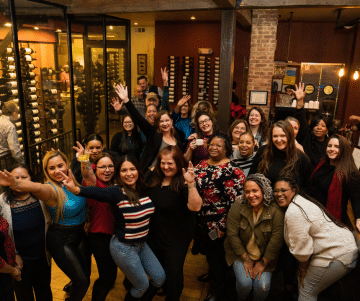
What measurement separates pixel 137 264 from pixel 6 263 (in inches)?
38.6

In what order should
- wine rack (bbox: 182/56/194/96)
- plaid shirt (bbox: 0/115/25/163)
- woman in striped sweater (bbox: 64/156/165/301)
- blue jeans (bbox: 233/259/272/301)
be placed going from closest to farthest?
1. woman in striped sweater (bbox: 64/156/165/301)
2. blue jeans (bbox: 233/259/272/301)
3. plaid shirt (bbox: 0/115/25/163)
4. wine rack (bbox: 182/56/194/96)

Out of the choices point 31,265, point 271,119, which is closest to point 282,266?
point 31,265

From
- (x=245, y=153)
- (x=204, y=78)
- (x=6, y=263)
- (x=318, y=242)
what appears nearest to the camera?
(x=6, y=263)

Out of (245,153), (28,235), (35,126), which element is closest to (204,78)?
(35,126)

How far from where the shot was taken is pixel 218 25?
373 inches

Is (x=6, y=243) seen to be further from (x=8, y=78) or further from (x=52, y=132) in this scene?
(x=52, y=132)

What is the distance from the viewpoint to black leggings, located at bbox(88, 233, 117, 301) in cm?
279

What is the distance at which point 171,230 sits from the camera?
2844 millimetres

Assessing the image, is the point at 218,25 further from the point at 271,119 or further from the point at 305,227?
the point at 305,227

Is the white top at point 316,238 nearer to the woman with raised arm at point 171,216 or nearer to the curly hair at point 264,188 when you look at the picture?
the curly hair at point 264,188

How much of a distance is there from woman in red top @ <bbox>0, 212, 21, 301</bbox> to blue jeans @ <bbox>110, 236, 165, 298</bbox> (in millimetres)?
751

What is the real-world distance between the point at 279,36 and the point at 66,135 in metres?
6.51

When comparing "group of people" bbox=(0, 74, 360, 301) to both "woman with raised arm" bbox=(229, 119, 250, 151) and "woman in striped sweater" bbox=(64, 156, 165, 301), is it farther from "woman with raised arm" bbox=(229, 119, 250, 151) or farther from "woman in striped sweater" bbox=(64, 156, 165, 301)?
"woman with raised arm" bbox=(229, 119, 250, 151)

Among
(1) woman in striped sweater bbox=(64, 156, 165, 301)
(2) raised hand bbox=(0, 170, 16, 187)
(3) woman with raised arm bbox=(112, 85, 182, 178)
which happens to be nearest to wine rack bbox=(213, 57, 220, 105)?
(3) woman with raised arm bbox=(112, 85, 182, 178)
